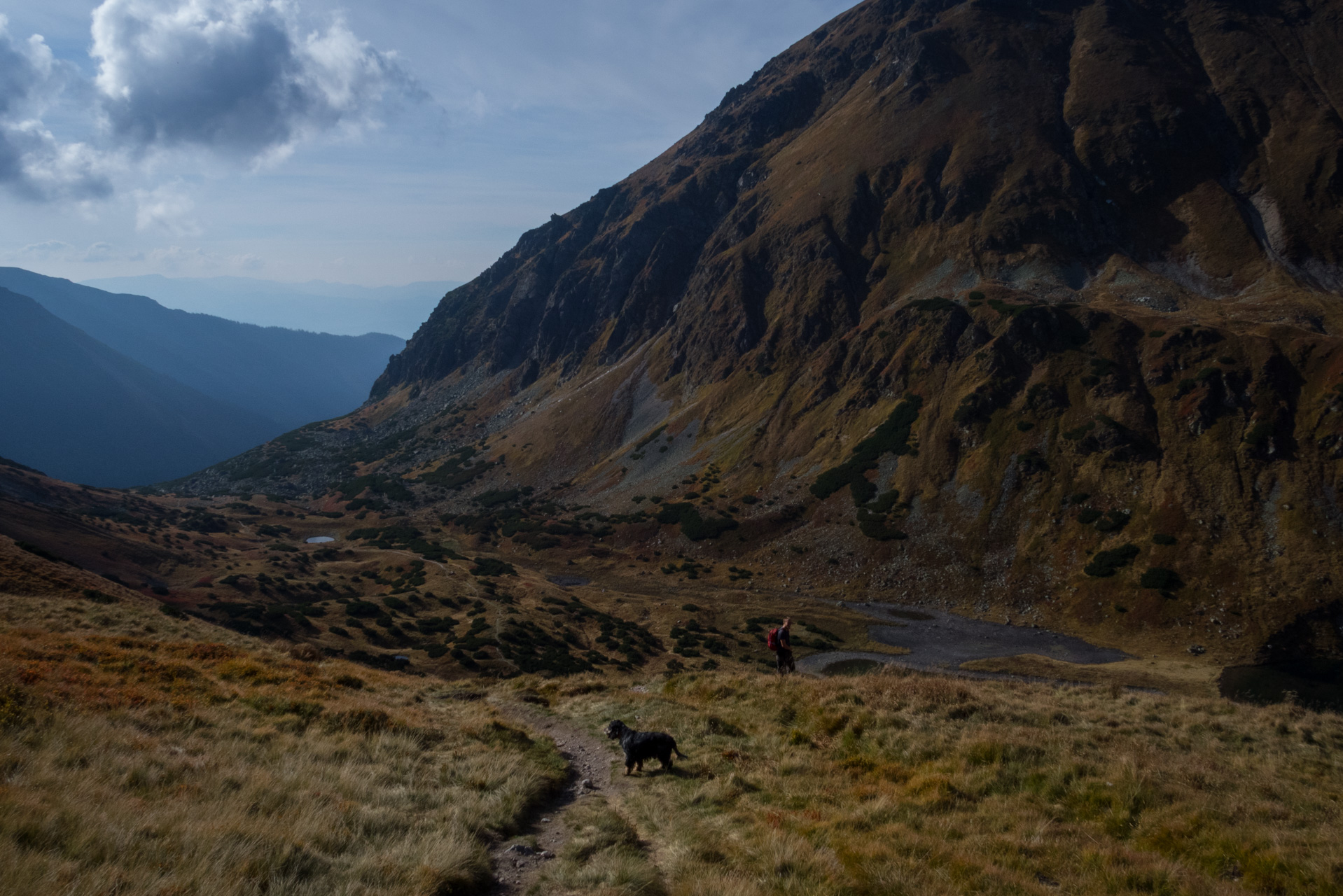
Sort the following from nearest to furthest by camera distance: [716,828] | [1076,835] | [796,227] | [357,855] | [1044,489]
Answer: [357,855], [1076,835], [716,828], [1044,489], [796,227]

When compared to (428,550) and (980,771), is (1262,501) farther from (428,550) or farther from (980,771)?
(428,550)

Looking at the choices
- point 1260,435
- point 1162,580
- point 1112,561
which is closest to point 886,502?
point 1112,561

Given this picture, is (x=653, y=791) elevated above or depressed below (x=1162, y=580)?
above

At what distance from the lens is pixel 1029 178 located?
364 feet

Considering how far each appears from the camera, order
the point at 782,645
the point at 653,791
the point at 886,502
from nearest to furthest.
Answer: the point at 653,791 → the point at 782,645 → the point at 886,502

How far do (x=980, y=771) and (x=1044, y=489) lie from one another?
6600 cm

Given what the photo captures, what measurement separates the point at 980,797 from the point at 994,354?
82985mm

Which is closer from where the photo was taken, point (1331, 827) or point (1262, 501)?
point (1331, 827)

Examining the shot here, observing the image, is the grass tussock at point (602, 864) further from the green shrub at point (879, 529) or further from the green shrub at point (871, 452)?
the green shrub at point (871, 452)

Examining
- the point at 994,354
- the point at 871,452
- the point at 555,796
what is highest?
the point at 994,354

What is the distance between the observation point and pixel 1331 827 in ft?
27.4

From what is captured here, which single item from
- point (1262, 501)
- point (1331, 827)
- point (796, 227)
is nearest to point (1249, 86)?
point (796, 227)

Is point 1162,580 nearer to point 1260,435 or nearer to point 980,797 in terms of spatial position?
point 1260,435

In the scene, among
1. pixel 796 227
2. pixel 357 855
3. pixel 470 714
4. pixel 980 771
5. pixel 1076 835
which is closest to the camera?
pixel 357 855
